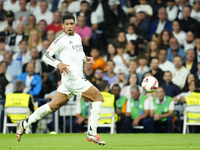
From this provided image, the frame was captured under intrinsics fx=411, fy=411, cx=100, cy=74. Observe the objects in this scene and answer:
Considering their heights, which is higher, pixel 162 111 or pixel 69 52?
pixel 69 52

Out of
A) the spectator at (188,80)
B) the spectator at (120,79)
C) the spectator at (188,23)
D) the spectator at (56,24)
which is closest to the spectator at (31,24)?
the spectator at (56,24)

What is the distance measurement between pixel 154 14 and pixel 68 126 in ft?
16.6

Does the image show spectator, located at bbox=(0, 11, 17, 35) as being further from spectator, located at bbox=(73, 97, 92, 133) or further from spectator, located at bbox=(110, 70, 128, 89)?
spectator, located at bbox=(73, 97, 92, 133)

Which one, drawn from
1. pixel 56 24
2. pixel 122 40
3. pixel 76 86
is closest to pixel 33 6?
pixel 56 24

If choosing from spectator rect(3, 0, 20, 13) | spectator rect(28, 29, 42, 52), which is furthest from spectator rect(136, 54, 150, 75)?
spectator rect(3, 0, 20, 13)

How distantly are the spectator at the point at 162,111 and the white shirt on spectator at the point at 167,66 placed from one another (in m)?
1.41

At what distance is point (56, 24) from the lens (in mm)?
14406

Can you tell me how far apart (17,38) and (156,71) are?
519 centimetres

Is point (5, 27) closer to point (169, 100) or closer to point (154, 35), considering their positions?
point (154, 35)

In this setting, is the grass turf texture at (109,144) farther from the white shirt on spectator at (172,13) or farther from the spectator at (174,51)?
the white shirt on spectator at (172,13)

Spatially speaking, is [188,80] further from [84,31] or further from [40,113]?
[40,113]

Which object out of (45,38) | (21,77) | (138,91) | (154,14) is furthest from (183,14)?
(21,77)

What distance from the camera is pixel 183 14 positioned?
13.8m

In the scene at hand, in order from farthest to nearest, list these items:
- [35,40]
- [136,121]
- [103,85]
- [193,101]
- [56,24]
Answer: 1. [56,24]
2. [35,40]
3. [103,85]
4. [136,121]
5. [193,101]
